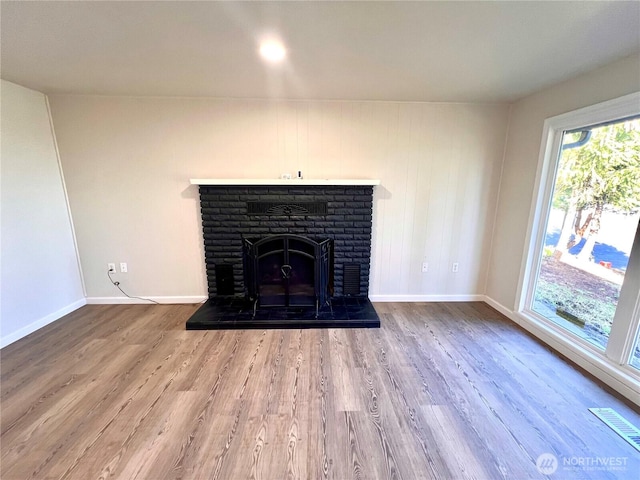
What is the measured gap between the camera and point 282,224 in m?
2.82

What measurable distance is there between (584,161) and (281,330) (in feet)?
9.64

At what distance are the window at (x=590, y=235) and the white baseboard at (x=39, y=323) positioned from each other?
185 inches

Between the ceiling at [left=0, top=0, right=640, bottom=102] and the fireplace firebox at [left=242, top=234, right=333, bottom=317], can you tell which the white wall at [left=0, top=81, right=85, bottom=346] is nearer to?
the ceiling at [left=0, top=0, right=640, bottom=102]

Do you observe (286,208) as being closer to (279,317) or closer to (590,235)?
(279,317)

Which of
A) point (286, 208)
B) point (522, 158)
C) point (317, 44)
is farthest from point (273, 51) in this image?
point (522, 158)

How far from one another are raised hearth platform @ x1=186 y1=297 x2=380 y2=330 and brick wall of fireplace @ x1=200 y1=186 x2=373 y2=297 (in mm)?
344

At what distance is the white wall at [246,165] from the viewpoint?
2674mm

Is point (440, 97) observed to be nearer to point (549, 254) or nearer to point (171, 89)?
point (549, 254)

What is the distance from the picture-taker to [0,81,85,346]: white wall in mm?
2225

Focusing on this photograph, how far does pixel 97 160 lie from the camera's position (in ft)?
8.87

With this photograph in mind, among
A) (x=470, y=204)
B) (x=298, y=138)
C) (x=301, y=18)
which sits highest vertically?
(x=301, y=18)

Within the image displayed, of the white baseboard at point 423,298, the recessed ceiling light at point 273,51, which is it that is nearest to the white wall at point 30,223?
the recessed ceiling light at point 273,51

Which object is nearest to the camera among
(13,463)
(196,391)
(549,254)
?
(13,463)

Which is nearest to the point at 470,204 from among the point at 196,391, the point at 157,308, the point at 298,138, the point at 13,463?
the point at 298,138
